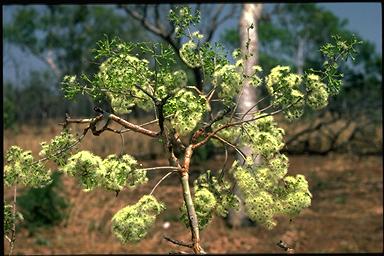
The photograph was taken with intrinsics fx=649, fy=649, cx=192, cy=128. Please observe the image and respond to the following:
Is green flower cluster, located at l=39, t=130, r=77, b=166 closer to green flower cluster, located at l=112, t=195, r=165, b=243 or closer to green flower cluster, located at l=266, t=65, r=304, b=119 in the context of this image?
green flower cluster, located at l=112, t=195, r=165, b=243

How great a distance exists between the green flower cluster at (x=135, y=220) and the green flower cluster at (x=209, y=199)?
0.26 meters

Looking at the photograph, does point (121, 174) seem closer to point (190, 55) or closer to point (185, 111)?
point (185, 111)

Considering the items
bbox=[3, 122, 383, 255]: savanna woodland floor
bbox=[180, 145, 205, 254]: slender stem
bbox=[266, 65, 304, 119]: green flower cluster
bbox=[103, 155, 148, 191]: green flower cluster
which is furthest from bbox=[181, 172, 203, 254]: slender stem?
bbox=[3, 122, 383, 255]: savanna woodland floor

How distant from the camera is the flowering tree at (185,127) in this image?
164 cm

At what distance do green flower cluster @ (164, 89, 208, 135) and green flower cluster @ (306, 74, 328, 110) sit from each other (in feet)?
0.98

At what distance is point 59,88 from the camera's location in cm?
175

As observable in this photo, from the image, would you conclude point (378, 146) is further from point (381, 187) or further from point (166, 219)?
point (166, 219)

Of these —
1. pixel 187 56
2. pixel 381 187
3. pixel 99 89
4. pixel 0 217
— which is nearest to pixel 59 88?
pixel 99 89

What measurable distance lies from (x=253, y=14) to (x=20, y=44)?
22.6m

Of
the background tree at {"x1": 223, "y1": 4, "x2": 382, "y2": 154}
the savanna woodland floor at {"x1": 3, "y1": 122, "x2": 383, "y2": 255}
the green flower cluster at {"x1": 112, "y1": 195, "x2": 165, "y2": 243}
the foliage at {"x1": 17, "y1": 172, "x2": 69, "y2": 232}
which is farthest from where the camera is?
the background tree at {"x1": 223, "y1": 4, "x2": 382, "y2": 154}

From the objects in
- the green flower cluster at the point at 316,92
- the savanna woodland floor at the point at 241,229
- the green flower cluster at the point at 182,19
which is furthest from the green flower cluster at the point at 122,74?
the savanna woodland floor at the point at 241,229

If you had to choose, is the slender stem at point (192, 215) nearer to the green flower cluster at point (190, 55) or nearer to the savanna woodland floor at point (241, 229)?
the green flower cluster at point (190, 55)

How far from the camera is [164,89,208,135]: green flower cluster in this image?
5.39 feet

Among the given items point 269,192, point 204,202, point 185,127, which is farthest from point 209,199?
point 185,127
